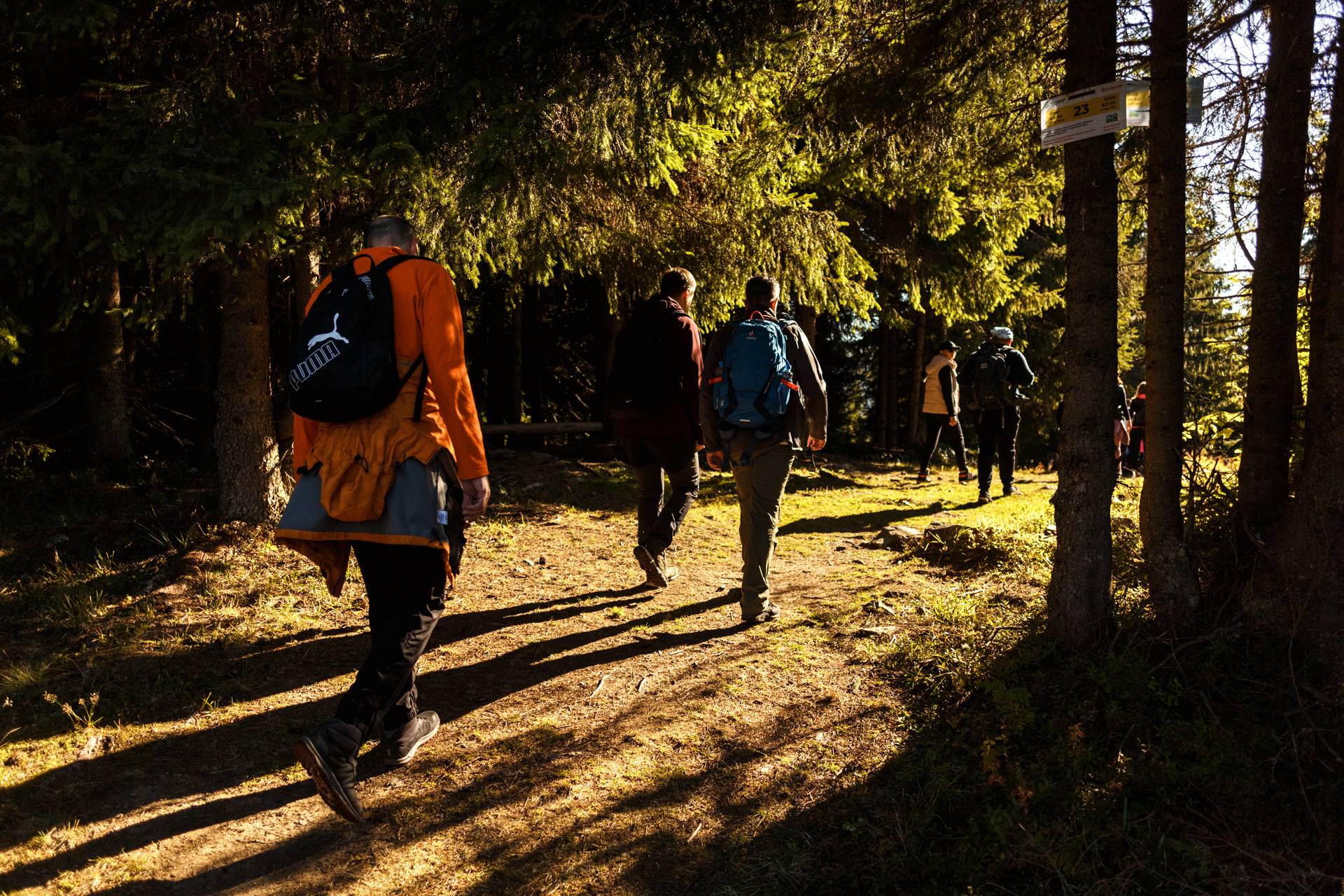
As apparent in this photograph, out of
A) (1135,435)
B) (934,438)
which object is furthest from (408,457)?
(1135,435)

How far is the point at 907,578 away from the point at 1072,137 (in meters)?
3.52

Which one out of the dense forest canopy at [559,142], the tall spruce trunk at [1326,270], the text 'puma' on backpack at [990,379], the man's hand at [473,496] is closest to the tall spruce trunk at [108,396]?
the dense forest canopy at [559,142]

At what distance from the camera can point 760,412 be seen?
5.35 metres

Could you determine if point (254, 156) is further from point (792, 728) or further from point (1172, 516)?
point (1172, 516)

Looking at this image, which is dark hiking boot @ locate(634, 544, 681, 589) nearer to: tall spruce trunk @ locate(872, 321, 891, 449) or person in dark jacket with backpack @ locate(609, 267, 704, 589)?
person in dark jacket with backpack @ locate(609, 267, 704, 589)

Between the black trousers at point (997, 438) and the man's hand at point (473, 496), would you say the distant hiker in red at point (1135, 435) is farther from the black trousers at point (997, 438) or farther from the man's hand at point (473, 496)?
the man's hand at point (473, 496)

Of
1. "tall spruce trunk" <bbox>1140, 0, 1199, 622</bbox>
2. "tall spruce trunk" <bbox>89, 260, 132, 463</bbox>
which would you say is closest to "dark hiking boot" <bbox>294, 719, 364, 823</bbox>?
"tall spruce trunk" <bbox>1140, 0, 1199, 622</bbox>

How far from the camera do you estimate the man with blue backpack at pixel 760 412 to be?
539 centimetres

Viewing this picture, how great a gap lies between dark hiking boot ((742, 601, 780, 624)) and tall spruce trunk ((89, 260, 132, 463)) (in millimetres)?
7572

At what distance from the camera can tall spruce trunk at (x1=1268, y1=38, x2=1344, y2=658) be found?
4129 mm

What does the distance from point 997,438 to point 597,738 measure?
825cm

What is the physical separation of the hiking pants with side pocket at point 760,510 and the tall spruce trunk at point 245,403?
3986 millimetres

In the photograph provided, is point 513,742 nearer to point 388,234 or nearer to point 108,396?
point 388,234

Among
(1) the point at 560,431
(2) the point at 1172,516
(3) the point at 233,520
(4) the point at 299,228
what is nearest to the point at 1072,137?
(2) the point at 1172,516
